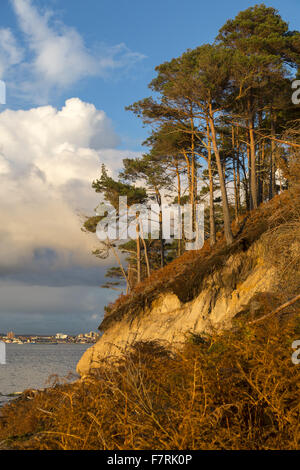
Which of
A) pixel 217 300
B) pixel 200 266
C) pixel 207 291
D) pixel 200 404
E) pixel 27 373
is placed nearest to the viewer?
pixel 200 404

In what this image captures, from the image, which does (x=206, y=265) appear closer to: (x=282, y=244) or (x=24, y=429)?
(x=282, y=244)

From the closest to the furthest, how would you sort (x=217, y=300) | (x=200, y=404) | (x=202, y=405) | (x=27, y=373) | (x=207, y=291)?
(x=202, y=405)
(x=200, y=404)
(x=217, y=300)
(x=207, y=291)
(x=27, y=373)

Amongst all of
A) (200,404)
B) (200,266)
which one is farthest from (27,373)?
(200,404)

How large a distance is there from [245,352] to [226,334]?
39.4 inches

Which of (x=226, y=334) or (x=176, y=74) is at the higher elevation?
(x=176, y=74)

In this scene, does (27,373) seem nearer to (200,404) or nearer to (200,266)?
(200,266)

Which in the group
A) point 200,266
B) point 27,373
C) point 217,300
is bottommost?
point 27,373

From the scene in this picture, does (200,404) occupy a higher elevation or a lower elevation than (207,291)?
lower

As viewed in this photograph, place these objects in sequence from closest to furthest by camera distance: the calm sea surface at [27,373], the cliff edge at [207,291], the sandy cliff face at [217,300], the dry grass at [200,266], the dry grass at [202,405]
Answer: the dry grass at [202,405] → the sandy cliff face at [217,300] → the cliff edge at [207,291] → the dry grass at [200,266] → the calm sea surface at [27,373]

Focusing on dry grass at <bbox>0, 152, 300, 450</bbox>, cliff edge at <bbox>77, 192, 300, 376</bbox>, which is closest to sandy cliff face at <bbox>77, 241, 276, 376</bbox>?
cliff edge at <bbox>77, 192, 300, 376</bbox>

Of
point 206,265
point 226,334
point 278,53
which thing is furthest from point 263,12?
point 226,334

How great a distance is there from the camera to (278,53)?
1072 inches

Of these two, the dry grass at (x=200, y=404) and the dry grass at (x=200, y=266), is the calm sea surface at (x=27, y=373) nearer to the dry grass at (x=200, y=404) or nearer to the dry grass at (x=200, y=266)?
the dry grass at (x=200, y=404)

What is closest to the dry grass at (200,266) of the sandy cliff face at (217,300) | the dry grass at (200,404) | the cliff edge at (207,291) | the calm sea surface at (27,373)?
the cliff edge at (207,291)
